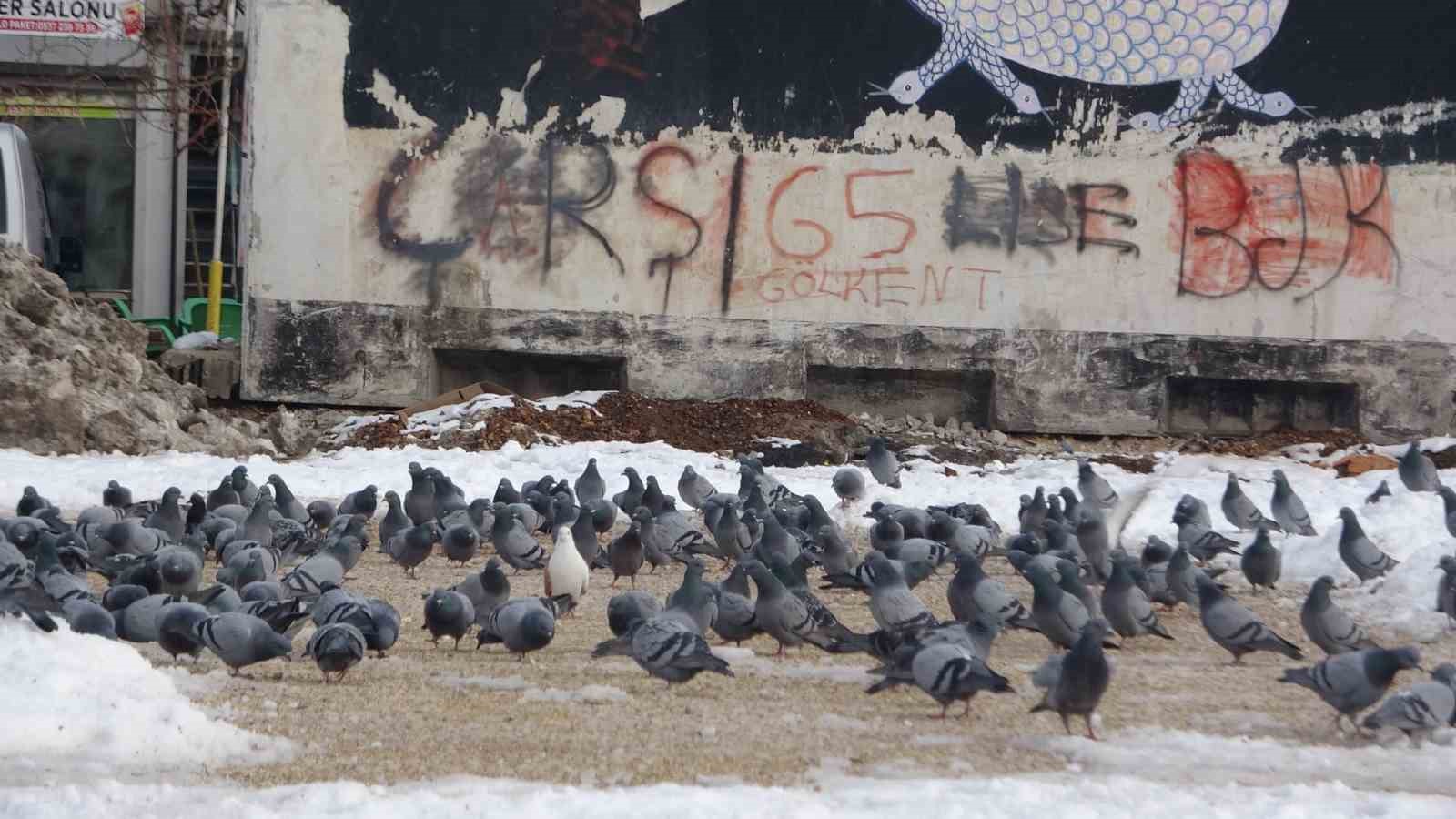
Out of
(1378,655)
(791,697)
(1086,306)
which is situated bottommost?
(791,697)

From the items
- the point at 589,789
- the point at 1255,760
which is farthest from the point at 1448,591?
the point at 589,789

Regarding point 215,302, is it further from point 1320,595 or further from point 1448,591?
point 1320,595

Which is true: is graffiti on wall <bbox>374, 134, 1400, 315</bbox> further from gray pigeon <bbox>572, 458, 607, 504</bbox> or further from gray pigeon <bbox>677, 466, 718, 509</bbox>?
gray pigeon <bbox>572, 458, 607, 504</bbox>

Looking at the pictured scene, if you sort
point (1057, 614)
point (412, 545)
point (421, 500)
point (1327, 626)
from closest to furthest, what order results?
1. point (1327, 626)
2. point (1057, 614)
3. point (412, 545)
4. point (421, 500)

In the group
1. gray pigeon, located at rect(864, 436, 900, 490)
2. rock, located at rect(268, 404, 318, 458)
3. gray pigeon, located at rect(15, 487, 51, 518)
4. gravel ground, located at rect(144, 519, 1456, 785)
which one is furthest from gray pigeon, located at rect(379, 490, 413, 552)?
rock, located at rect(268, 404, 318, 458)

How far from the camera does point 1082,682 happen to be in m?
6.05

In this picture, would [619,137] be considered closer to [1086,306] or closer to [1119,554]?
[1086,306]

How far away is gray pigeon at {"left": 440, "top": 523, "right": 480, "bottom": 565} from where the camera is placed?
1010 cm

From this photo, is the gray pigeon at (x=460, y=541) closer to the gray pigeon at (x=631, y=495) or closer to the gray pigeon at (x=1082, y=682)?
the gray pigeon at (x=631, y=495)

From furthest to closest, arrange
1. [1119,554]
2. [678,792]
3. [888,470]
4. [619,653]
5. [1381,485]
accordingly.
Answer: [888,470], [1381,485], [1119,554], [619,653], [678,792]

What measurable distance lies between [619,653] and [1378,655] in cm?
302

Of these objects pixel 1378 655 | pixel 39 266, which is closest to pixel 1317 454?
pixel 1378 655

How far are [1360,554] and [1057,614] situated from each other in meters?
2.90

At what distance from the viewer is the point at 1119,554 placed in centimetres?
909
